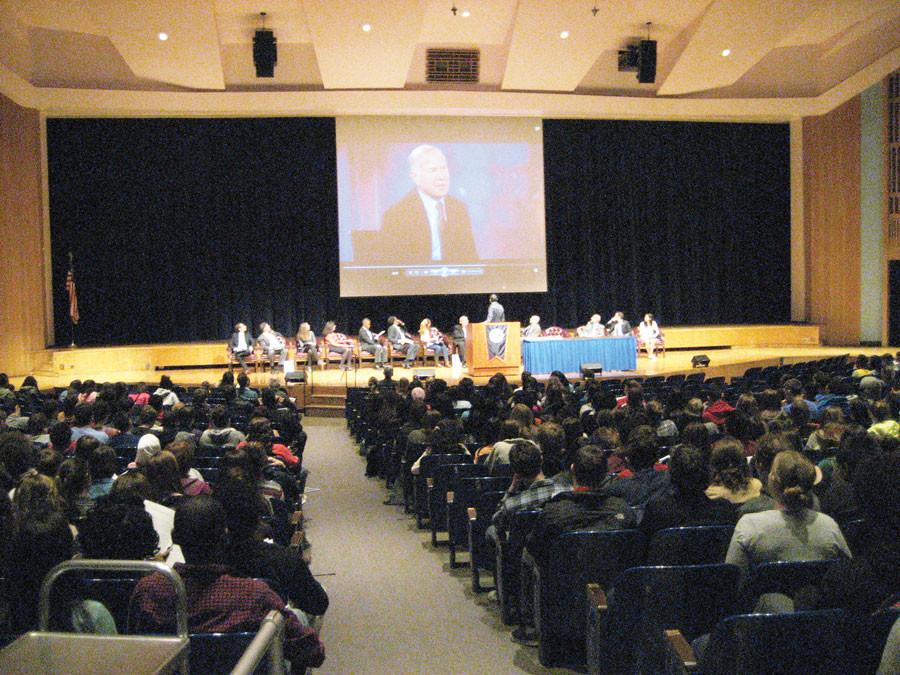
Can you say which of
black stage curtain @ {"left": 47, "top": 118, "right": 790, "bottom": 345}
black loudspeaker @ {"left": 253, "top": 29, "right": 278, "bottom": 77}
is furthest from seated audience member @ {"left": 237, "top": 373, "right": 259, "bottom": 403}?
black stage curtain @ {"left": 47, "top": 118, "right": 790, "bottom": 345}

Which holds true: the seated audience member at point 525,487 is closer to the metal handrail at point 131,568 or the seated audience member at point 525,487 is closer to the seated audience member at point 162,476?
the seated audience member at point 162,476

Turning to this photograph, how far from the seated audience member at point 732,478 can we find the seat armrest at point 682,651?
46.4 inches

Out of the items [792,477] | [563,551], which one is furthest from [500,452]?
[792,477]

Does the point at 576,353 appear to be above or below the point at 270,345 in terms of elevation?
below

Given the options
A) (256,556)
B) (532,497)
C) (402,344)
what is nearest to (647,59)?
(402,344)

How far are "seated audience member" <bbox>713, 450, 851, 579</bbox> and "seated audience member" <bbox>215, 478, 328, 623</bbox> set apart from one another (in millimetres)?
1364

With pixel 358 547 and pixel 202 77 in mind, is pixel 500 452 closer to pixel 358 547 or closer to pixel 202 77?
pixel 358 547

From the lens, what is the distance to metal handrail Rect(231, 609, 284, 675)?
1.34m

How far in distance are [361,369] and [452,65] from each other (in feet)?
19.6

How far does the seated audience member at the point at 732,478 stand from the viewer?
362cm

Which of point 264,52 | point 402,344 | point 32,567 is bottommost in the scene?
point 32,567

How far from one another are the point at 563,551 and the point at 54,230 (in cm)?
1592

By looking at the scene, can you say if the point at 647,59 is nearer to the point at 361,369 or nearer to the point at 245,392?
the point at 361,369

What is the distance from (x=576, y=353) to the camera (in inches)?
572
